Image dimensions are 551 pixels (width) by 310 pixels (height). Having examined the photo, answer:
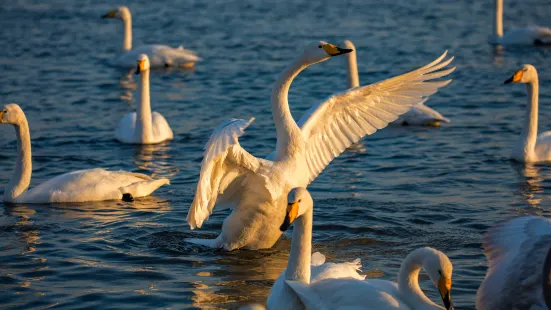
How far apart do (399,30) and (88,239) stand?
597 inches

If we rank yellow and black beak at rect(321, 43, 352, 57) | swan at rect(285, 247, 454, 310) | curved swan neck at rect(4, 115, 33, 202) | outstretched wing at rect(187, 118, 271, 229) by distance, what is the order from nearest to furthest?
swan at rect(285, 247, 454, 310) → outstretched wing at rect(187, 118, 271, 229) → yellow and black beak at rect(321, 43, 352, 57) → curved swan neck at rect(4, 115, 33, 202)

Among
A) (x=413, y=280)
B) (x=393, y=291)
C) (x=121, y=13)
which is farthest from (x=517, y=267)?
(x=121, y=13)

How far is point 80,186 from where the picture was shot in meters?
10.5

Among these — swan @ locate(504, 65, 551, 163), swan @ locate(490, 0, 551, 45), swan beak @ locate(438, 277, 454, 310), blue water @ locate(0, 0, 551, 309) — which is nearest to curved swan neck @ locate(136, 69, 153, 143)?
blue water @ locate(0, 0, 551, 309)

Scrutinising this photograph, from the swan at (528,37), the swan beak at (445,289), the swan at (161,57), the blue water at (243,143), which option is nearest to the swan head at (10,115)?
the blue water at (243,143)

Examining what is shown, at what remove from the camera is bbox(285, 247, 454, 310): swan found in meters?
6.24

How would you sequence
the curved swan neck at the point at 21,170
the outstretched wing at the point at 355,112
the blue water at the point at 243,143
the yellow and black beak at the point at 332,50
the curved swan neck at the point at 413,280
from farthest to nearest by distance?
the curved swan neck at the point at 21,170
the outstretched wing at the point at 355,112
the yellow and black beak at the point at 332,50
the blue water at the point at 243,143
the curved swan neck at the point at 413,280

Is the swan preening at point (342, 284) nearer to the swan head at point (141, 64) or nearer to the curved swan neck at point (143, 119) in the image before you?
the curved swan neck at point (143, 119)

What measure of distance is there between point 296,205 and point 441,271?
114 cm

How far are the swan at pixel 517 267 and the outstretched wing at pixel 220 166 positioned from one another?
204 cm

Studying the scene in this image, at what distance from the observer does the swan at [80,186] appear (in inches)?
413

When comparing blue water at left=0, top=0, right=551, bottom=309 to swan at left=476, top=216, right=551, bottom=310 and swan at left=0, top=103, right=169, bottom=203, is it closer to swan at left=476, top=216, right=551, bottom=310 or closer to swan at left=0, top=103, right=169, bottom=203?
swan at left=0, top=103, right=169, bottom=203

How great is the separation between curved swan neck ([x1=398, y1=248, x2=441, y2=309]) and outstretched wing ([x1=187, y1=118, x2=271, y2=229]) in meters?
1.68

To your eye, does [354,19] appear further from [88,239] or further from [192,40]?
[88,239]
